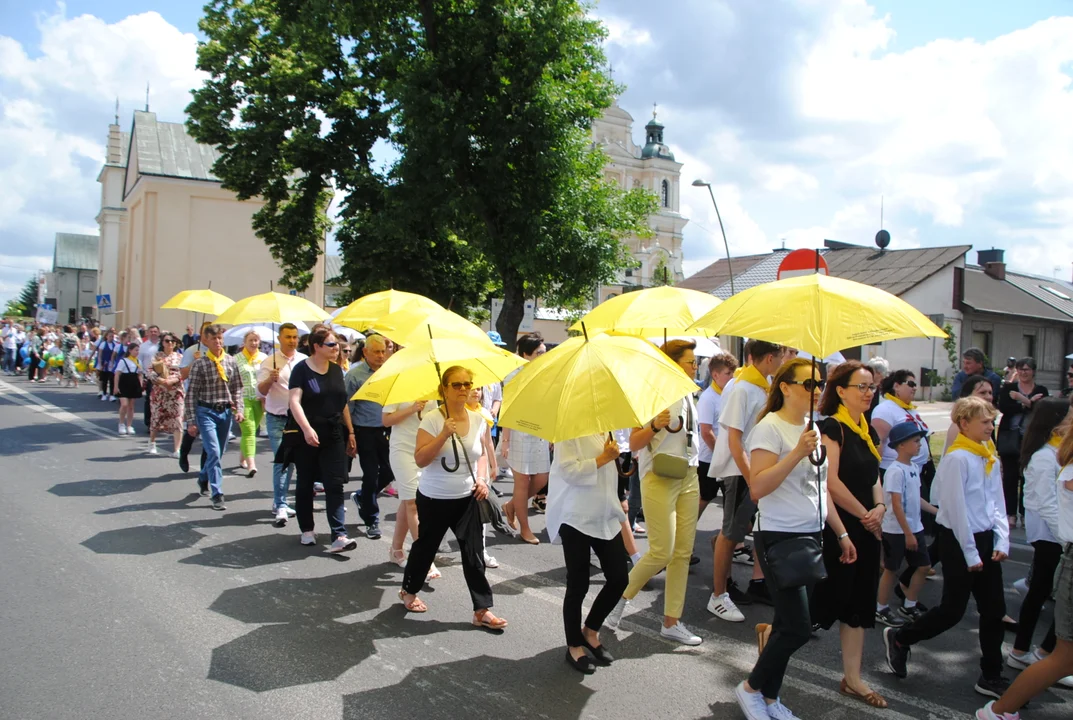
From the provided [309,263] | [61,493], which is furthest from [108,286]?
[61,493]

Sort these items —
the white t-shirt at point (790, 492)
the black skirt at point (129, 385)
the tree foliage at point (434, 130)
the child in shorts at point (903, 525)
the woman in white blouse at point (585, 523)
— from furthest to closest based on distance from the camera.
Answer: the tree foliage at point (434, 130) < the black skirt at point (129, 385) < the child in shorts at point (903, 525) < the woman in white blouse at point (585, 523) < the white t-shirt at point (790, 492)

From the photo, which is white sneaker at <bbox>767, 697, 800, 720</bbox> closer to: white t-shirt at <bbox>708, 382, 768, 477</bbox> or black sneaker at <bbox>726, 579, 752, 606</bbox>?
white t-shirt at <bbox>708, 382, 768, 477</bbox>

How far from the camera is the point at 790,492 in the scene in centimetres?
407

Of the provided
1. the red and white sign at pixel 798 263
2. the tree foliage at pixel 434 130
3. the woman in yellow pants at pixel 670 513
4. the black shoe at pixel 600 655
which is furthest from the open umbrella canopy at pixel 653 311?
the tree foliage at pixel 434 130

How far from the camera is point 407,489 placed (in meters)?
6.43

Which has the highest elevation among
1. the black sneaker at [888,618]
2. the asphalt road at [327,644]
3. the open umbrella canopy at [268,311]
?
the open umbrella canopy at [268,311]

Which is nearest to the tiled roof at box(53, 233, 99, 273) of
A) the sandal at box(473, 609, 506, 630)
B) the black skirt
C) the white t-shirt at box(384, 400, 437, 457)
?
the black skirt

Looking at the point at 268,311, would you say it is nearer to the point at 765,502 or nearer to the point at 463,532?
the point at 463,532

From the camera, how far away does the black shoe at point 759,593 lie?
6129 millimetres

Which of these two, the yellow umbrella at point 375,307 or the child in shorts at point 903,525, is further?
the yellow umbrella at point 375,307

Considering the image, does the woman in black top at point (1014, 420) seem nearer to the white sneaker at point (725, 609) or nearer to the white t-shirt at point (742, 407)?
the white sneaker at point (725, 609)

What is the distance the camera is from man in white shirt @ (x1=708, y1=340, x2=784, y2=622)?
17.3ft

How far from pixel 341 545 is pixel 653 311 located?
3.38 m

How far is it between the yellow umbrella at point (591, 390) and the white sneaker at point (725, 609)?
2.16 m
